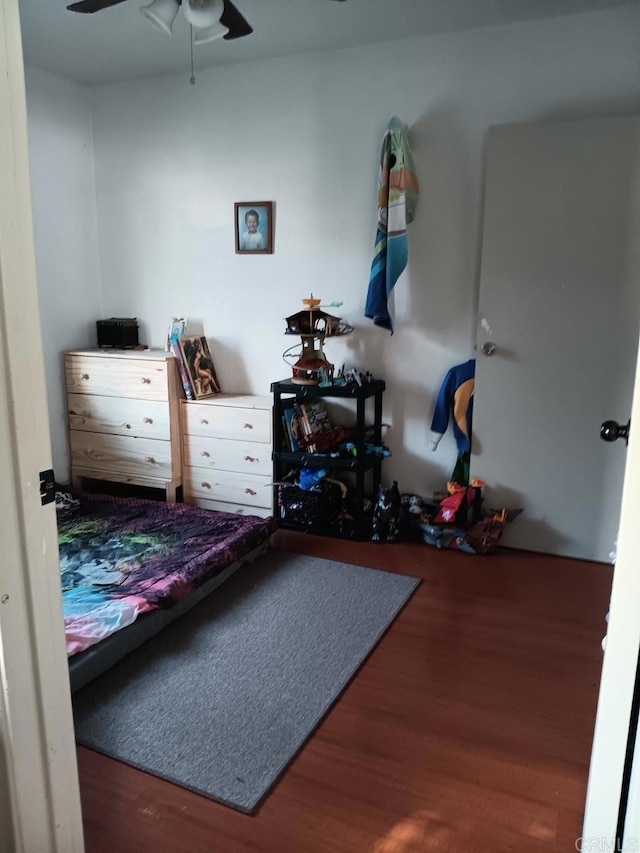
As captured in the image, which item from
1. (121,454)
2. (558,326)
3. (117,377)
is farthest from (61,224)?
(558,326)

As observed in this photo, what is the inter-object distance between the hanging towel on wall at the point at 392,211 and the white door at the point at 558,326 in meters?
0.39

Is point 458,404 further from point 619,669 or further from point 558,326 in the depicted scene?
point 619,669

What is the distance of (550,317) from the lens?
299 cm

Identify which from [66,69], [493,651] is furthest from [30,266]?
[66,69]

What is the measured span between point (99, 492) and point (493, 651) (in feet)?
9.16

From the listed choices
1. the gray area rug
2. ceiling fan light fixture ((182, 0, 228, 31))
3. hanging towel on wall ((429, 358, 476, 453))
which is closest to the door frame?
the gray area rug

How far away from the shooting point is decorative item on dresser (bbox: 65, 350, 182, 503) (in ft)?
11.9

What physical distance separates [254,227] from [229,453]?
4.24ft

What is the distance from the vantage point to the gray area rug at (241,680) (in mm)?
1756

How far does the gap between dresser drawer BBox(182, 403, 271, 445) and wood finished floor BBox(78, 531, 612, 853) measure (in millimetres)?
1302

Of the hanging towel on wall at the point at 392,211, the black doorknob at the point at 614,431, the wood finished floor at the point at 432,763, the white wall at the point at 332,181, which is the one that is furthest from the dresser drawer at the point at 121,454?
the black doorknob at the point at 614,431

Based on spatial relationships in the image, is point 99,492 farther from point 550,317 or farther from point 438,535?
point 550,317

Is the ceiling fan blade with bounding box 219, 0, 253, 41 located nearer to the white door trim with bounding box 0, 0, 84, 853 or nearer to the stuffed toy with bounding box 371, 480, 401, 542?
the white door trim with bounding box 0, 0, 84, 853

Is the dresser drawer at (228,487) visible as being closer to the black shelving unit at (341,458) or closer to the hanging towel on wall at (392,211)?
the black shelving unit at (341,458)
